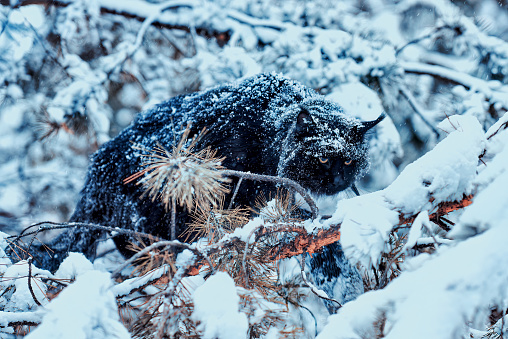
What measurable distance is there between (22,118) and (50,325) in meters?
4.28

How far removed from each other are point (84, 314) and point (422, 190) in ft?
3.53

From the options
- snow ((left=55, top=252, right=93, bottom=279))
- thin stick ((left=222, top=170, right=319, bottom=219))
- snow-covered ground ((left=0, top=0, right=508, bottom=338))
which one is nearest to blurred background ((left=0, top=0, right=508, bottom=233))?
snow-covered ground ((left=0, top=0, right=508, bottom=338))

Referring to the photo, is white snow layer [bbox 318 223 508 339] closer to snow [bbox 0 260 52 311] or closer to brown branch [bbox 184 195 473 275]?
brown branch [bbox 184 195 473 275]

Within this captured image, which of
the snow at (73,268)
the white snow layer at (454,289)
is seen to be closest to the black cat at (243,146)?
the snow at (73,268)

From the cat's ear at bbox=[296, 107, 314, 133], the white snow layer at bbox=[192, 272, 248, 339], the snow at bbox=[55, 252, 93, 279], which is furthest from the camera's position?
the cat's ear at bbox=[296, 107, 314, 133]

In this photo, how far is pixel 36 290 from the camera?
1.36 meters

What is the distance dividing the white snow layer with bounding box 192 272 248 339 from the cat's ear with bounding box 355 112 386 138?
1.48 meters

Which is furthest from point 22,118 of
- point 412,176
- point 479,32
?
point 479,32

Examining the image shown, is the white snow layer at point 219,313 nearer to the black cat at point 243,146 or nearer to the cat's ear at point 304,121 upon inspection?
the black cat at point 243,146

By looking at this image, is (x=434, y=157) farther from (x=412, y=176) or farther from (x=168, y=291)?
(x=168, y=291)

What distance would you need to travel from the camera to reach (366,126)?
1.98 m

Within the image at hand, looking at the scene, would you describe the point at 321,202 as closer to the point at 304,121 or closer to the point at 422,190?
the point at 304,121

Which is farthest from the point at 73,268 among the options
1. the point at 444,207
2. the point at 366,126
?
the point at 366,126

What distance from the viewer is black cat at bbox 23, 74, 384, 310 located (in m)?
1.99
